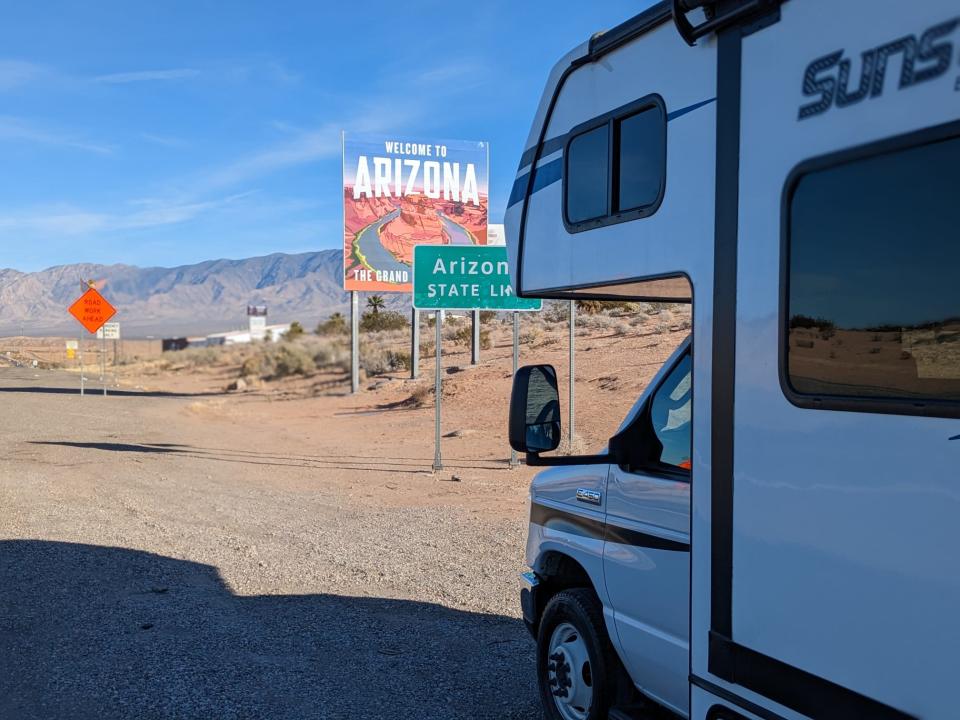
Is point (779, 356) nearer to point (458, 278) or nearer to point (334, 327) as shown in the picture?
point (458, 278)

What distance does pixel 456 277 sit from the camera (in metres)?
15.1

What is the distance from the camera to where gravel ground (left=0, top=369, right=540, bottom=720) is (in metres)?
5.50

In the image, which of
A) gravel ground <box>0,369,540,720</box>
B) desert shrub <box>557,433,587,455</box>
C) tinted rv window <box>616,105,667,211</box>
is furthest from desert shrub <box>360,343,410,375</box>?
tinted rv window <box>616,105,667,211</box>

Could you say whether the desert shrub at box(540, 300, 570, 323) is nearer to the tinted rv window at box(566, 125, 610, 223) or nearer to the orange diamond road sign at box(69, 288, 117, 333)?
the orange diamond road sign at box(69, 288, 117, 333)

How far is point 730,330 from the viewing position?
3.03 meters

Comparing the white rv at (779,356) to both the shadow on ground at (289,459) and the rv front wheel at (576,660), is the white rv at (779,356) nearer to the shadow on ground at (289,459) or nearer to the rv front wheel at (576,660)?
the rv front wheel at (576,660)

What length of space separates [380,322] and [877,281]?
55671mm

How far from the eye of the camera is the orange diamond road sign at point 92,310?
29.8 metres

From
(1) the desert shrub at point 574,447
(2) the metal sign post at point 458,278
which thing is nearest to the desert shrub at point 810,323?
(2) the metal sign post at point 458,278

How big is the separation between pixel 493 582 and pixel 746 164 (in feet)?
19.0

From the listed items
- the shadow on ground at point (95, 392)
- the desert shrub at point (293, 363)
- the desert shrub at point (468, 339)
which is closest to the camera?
the shadow on ground at point (95, 392)

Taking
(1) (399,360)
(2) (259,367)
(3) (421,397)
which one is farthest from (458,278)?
(2) (259,367)

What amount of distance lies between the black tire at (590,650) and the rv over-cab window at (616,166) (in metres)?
1.76

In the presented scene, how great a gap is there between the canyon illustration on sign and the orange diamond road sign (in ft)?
27.1
